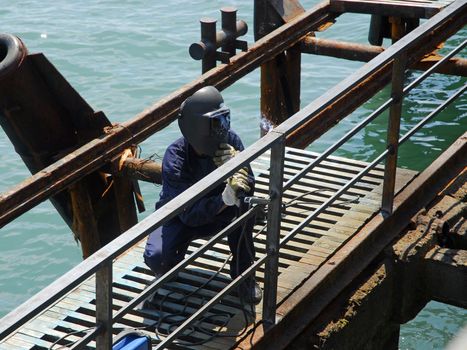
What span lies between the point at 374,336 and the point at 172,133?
7.50 metres

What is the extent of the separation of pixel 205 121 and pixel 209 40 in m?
4.15

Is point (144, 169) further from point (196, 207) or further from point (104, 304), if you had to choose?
point (104, 304)

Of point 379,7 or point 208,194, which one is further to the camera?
point 379,7

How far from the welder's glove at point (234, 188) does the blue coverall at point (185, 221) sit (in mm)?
204

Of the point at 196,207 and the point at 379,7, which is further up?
the point at 196,207

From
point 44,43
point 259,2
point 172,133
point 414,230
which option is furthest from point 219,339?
point 44,43

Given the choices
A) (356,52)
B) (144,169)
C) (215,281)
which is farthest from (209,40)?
(215,281)

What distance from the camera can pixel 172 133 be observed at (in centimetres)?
1323

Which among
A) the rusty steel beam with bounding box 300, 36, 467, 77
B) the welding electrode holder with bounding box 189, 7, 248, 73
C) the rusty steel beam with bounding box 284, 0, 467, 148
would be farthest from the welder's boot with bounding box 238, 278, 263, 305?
the rusty steel beam with bounding box 300, 36, 467, 77

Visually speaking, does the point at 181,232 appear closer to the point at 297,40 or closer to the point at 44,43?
the point at 297,40

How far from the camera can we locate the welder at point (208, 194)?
502cm

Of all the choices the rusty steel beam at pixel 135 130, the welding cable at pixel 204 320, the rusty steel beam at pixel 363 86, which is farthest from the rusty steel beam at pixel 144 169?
the welding cable at pixel 204 320

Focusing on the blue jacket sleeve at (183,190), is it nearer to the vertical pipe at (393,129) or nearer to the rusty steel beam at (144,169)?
the vertical pipe at (393,129)

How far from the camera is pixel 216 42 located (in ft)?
29.7
